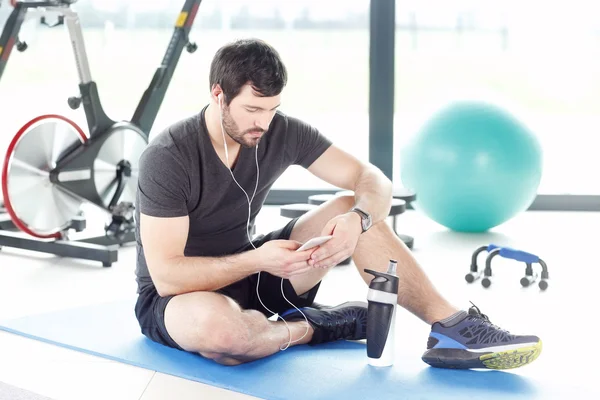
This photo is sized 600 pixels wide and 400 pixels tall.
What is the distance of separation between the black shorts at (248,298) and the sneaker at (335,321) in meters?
0.04

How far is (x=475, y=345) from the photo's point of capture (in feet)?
7.30

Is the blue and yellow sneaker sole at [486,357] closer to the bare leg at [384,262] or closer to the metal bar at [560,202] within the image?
the bare leg at [384,262]

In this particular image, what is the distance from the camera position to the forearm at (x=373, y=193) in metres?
2.39

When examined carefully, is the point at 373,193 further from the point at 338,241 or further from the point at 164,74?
the point at 164,74

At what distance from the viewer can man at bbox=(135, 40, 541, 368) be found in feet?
7.10

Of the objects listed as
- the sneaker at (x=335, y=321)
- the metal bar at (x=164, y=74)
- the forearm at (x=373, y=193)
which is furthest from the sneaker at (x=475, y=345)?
the metal bar at (x=164, y=74)

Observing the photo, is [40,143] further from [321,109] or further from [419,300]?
[321,109]

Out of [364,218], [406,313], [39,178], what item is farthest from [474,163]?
[39,178]

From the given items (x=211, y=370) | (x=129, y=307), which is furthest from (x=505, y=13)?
(x=211, y=370)

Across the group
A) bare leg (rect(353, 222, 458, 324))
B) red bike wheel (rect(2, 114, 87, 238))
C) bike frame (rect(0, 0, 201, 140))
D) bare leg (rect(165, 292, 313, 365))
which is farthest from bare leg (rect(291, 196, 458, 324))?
bike frame (rect(0, 0, 201, 140))

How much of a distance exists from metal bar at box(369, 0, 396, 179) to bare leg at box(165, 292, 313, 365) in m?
2.99

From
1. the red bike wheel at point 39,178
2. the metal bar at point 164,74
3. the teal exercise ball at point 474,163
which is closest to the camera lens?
the red bike wheel at point 39,178

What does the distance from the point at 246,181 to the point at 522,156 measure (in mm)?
2125

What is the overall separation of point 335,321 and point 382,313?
10.7 inches
